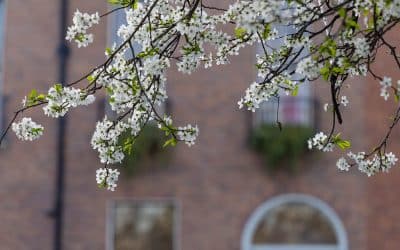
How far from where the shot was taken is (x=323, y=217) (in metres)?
11.1

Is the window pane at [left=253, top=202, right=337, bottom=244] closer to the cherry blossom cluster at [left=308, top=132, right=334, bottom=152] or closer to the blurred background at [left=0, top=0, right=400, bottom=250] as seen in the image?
the blurred background at [left=0, top=0, right=400, bottom=250]

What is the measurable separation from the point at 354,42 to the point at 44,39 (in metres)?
8.28

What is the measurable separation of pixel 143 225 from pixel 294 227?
1917 mm

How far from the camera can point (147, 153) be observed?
432 inches

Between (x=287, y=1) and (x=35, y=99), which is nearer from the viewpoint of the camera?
(x=287, y=1)

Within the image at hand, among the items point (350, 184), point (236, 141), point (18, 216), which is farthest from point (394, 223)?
point (18, 216)

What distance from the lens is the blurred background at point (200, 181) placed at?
11000mm

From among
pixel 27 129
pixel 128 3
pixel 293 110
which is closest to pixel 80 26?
pixel 128 3

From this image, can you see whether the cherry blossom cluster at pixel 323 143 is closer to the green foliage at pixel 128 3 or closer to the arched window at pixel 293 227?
the green foliage at pixel 128 3

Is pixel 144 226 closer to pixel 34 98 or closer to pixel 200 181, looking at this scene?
pixel 200 181

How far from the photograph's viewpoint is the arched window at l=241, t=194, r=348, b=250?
11.0 m

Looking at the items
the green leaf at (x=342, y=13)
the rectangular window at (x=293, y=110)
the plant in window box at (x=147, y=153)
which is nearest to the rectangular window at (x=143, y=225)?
the plant in window box at (x=147, y=153)

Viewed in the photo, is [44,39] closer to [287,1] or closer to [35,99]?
[35,99]

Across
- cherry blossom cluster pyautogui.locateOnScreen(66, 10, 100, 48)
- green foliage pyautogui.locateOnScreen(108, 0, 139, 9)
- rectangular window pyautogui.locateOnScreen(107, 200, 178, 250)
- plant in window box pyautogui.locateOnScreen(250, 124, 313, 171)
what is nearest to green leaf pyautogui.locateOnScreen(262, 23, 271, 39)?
green foliage pyautogui.locateOnScreen(108, 0, 139, 9)
